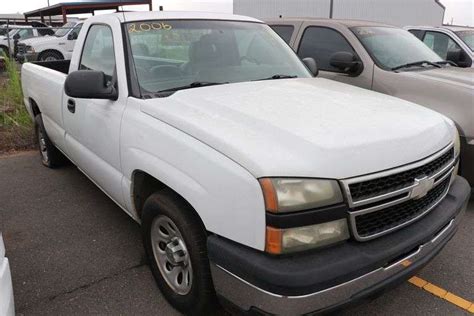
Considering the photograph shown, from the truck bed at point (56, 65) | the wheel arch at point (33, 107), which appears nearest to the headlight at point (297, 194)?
the wheel arch at point (33, 107)

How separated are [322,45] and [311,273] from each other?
4.18 meters

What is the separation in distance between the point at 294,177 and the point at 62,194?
341 centimetres

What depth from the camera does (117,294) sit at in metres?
2.90

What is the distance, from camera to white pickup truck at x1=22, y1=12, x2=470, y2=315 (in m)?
1.94

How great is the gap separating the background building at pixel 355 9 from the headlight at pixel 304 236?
27.1m

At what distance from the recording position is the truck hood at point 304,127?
6.56 feet

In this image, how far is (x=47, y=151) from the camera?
17.4 feet

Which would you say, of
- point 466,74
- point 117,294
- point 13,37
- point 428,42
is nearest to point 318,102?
point 117,294

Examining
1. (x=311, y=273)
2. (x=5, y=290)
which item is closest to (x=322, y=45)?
(x=311, y=273)

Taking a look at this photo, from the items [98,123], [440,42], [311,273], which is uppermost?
[440,42]

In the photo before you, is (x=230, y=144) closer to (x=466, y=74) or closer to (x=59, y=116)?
(x=59, y=116)

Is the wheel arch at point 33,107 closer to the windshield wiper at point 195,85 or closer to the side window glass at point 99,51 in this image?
the side window glass at point 99,51

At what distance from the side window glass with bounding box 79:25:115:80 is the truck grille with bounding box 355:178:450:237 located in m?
2.13

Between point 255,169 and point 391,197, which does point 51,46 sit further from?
point 391,197
